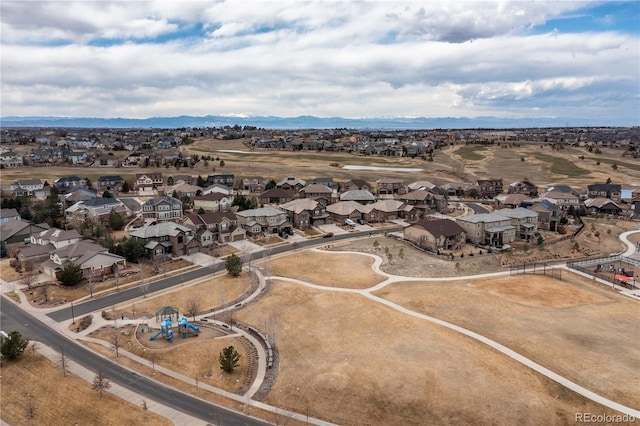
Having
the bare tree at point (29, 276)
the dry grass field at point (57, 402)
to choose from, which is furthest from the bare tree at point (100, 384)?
the bare tree at point (29, 276)

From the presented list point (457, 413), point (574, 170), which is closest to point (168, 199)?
point (457, 413)

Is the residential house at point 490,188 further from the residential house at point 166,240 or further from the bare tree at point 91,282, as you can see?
the bare tree at point 91,282

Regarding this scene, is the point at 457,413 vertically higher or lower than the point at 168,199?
lower

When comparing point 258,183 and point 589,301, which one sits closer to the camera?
point 589,301

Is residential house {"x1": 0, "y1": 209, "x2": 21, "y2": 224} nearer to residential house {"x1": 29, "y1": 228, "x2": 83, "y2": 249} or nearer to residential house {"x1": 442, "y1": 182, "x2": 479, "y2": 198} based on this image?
residential house {"x1": 29, "y1": 228, "x2": 83, "y2": 249}

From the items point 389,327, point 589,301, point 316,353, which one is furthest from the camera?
point 589,301

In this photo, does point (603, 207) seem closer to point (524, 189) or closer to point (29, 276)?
point (524, 189)

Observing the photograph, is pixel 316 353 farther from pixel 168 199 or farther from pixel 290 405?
pixel 168 199
